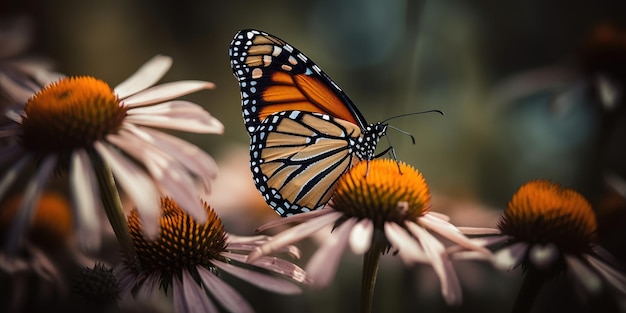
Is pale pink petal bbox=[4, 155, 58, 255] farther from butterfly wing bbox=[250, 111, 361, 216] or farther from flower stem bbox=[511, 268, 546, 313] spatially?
flower stem bbox=[511, 268, 546, 313]

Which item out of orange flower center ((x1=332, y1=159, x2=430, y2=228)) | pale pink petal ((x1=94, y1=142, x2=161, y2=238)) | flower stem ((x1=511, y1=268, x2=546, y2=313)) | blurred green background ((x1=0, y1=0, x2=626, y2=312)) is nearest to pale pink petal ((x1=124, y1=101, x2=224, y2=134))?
pale pink petal ((x1=94, y1=142, x2=161, y2=238))

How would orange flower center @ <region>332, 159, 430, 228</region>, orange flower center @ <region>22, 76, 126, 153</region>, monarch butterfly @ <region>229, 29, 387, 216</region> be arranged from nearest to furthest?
orange flower center @ <region>22, 76, 126, 153</region>
orange flower center @ <region>332, 159, 430, 228</region>
monarch butterfly @ <region>229, 29, 387, 216</region>

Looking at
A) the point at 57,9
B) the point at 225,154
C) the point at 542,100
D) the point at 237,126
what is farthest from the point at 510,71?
the point at 57,9

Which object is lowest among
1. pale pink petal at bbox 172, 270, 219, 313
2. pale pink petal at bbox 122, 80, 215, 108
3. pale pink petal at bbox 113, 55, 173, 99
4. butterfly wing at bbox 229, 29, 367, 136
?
pale pink petal at bbox 172, 270, 219, 313

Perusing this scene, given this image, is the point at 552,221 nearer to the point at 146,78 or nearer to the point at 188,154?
the point at 188,154

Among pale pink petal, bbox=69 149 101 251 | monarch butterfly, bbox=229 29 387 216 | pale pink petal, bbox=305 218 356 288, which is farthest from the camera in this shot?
monarch butterfly, bbox=229 29 387 216

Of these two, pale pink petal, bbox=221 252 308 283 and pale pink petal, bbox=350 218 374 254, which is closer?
pale pink petal, bbox=350 218 374 254

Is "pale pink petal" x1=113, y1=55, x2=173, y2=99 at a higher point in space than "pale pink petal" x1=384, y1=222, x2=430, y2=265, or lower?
higher
